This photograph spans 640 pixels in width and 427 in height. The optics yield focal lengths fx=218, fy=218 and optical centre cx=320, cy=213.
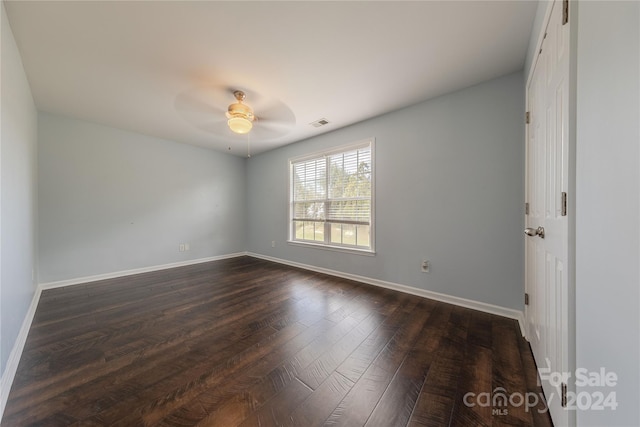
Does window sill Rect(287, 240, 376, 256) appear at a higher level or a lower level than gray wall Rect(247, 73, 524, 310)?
lower

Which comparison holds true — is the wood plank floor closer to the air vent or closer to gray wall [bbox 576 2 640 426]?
gray wall [bbox 576 2 640 426]

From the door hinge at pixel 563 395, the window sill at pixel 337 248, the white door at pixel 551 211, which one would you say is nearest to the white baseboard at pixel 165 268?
the window sill at pixel 337 248

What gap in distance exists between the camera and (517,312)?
2.17 meters

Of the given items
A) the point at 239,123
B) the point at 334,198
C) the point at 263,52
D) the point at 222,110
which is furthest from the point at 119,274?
the point at 263,52

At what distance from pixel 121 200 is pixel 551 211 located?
5258 mm

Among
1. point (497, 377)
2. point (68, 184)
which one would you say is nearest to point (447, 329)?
point (497, 377)

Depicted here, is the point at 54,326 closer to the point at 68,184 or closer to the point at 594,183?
the point at 68,184

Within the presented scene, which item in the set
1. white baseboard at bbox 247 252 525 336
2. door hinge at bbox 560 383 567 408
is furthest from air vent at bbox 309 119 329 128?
door hinge at bbox 560 383 567 408

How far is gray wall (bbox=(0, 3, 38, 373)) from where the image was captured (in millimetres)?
1443

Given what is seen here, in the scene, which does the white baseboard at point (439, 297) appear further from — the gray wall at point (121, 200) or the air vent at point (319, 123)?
the gray wall at point (121, 200)

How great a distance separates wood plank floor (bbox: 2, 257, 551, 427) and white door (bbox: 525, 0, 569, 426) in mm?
287

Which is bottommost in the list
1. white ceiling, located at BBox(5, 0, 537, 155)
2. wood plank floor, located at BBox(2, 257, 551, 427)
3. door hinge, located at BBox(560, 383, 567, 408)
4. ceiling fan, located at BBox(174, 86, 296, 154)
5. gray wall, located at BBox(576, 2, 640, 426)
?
wood plank floor, located at BBox(2, 257, 551, 427)

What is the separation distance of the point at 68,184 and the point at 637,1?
5.30m

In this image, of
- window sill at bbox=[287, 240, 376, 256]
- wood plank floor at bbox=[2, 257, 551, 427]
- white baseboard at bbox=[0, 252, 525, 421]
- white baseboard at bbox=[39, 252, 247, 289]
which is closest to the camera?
wood plank floor at bbox=[2, 257, 551, 427]
